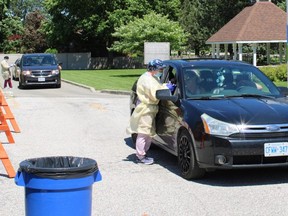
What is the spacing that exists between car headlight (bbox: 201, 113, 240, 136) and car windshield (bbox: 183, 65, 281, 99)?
0.94m

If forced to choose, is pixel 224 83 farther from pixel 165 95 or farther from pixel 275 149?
pixel 275 149

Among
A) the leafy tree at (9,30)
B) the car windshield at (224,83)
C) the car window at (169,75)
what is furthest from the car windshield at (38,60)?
the leafy tree at (9,30)

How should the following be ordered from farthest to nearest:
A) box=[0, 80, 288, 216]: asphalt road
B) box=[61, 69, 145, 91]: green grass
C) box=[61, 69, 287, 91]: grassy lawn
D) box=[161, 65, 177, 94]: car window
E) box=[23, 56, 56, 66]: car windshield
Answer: box=[23, 56, 56, 66]: car windshield
box=[61, 69, 145, 91]: green grass
box=[61, 69, 287, 91]: grassy lawn
box=[161, 65, 177, 94]: car window
box=[0, 80, 288, 216]: asphalt road

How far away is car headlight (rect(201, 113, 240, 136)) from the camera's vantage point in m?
6.65

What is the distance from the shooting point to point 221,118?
6.81 meters

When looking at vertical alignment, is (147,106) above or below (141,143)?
above

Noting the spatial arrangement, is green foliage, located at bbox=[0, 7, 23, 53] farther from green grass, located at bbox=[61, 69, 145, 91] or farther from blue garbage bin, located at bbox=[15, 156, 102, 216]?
blue garbage bin, located at bbox=[15, 156, 102, 216]

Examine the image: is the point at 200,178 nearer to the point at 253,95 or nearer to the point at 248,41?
the point at 253,95

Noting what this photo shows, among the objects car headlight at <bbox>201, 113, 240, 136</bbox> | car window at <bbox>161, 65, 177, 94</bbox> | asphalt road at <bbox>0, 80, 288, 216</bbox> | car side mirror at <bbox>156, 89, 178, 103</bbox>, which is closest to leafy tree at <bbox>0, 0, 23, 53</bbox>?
asphalt road at <bbox>0, 80, 288, 216</bbox>

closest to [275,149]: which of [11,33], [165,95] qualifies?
[165,95]

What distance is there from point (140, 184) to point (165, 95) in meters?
1.46

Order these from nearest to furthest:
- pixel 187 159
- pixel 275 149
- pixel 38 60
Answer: pixel 275 149 → pixel 187 159 → pixel 38 60

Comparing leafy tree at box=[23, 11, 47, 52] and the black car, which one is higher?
leafy tree at box=[23, 11, 47, 52]

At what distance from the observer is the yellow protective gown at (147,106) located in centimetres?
803
